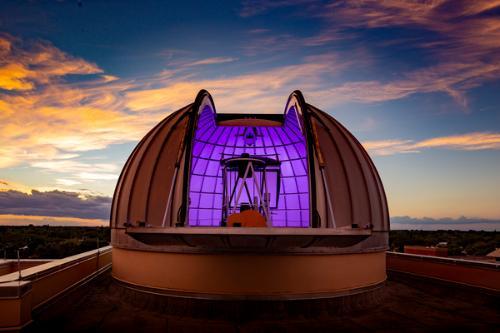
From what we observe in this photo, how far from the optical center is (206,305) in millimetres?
12906

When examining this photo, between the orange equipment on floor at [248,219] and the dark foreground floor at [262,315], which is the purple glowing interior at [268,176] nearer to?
the orange equipment on floor at [248,219]

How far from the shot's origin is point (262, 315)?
496 inches

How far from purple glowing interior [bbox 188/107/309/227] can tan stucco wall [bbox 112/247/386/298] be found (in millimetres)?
9590

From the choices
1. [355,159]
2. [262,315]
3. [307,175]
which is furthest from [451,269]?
[262,315]

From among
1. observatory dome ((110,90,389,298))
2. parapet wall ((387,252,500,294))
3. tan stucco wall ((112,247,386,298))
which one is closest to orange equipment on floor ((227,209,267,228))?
observatory dome ((110,90,389,298))

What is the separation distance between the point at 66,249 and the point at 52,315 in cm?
3300

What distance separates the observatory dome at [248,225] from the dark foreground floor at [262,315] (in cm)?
57

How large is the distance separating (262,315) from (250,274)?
4.47 feet

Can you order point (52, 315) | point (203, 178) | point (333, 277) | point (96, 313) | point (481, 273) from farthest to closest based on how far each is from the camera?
point (203, 178) < point (481, 273) < point (333, 277) < point (96, 313) < point (52, 315)

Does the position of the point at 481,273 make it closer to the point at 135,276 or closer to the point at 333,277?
the point at 333,277

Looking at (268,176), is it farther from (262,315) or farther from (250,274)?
(262,315)

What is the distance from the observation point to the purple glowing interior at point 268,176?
24000mm

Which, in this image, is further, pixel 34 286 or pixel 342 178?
pixel 342 178

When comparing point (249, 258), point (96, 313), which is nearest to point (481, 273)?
point (249, 258)
